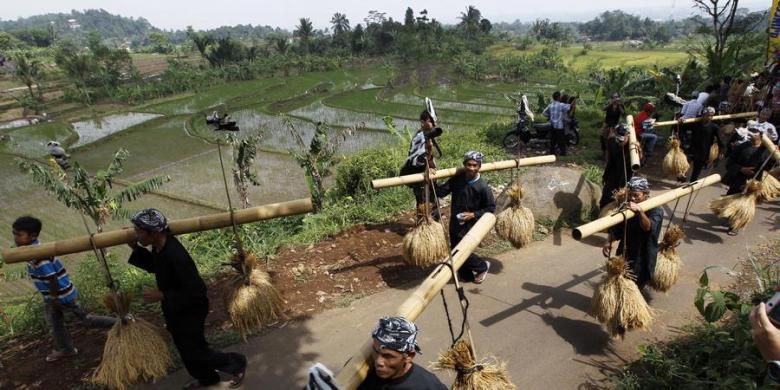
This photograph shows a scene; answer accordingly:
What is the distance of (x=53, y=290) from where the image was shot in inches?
173

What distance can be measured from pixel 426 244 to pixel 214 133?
45.7 ft

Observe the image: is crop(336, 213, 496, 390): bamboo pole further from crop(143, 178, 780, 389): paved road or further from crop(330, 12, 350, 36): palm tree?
crop(330, 12, 350, 36): palm tree

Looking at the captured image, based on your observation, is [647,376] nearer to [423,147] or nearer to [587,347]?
[587,347]

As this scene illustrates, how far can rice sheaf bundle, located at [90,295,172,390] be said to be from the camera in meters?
3.81

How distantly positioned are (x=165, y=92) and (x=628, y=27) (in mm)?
90462

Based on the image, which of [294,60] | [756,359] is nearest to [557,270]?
[756,359]

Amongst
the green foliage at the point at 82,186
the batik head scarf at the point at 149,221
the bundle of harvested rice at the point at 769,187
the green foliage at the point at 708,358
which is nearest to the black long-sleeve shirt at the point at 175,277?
the batik head scarf at the point at 149,221

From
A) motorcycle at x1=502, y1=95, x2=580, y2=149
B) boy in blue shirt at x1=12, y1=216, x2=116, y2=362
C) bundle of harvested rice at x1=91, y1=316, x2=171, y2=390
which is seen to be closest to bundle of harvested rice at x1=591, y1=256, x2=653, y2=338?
bundle of harvested rice at x1=91, y1=316, x2=171, y2=390

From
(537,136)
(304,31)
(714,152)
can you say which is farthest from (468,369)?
(304,31)

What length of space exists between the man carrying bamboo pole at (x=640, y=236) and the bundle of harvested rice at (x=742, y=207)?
3.11 metres

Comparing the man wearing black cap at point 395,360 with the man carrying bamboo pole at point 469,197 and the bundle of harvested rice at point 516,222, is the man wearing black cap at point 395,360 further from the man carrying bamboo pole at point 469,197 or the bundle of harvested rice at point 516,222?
the bundle of harvested rice at point 516,222

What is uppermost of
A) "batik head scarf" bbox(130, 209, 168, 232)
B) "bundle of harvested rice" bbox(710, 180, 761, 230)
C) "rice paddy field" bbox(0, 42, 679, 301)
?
"batik head scarf" bbox(130, 209, 168, 232)

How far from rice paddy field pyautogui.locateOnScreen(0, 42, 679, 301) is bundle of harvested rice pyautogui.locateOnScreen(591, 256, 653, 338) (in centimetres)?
834

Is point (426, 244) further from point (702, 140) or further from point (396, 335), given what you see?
point (702, 140)
